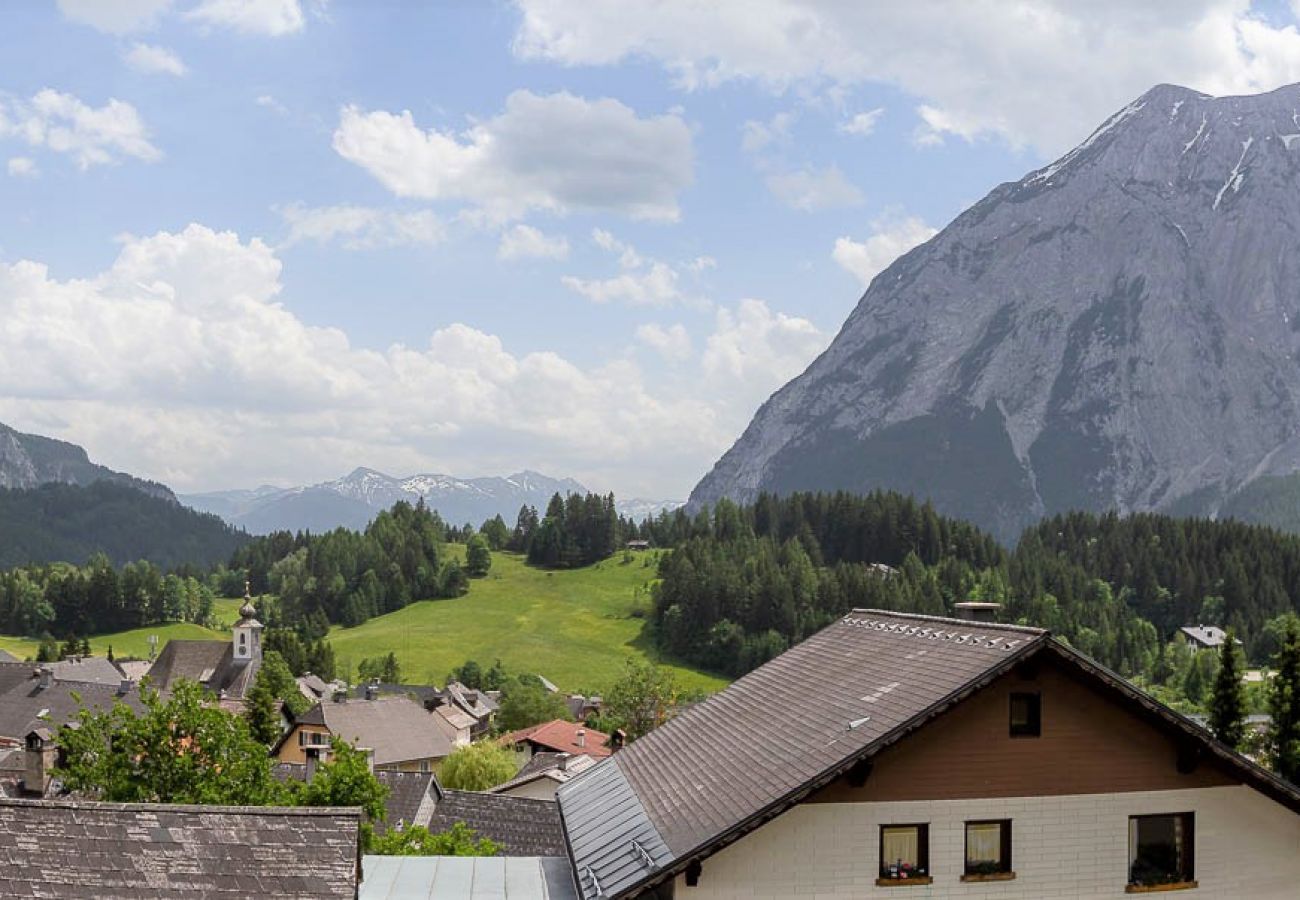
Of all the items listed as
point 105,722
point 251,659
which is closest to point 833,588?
point 251,659

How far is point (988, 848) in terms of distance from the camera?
19016mm

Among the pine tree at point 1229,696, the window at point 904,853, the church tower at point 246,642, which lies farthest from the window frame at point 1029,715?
the church tower at point 246,642

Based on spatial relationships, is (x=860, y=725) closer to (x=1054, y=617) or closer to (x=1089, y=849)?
(x=1089, y=849)

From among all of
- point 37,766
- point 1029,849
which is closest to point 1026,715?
point 1029,849

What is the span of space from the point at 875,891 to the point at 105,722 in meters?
24.2

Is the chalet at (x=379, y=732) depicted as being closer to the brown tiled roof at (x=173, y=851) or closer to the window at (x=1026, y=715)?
the brown tiled roof at (x=173, y=851)

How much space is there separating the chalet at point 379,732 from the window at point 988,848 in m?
75.6

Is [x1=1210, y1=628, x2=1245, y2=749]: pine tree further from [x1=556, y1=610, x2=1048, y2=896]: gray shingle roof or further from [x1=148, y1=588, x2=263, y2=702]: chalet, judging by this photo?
[x1=148, y1=588, x2=263, y2=702]: chalet

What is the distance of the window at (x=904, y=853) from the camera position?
18438 mm

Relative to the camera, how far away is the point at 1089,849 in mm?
19297

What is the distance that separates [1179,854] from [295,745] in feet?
280

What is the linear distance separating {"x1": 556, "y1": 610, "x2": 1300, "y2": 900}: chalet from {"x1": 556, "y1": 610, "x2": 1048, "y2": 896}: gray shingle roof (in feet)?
0.18

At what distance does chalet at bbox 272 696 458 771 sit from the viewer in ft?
303

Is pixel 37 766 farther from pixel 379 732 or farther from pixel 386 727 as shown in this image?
pixel 386 727
